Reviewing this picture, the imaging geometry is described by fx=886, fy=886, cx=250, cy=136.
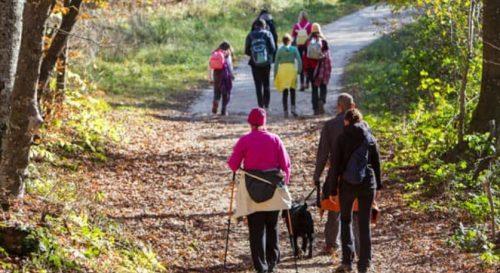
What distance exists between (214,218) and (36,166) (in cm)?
275

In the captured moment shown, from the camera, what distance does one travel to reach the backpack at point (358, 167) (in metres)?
9.20

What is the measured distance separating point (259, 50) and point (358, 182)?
10219mm

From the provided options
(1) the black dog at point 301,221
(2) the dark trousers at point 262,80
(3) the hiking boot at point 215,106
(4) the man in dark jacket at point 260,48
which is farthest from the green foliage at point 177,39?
(1) the black dog at point 301,221

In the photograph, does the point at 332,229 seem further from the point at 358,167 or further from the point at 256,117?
the point at 256,117

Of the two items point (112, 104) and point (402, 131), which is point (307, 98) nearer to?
point (112, 104)

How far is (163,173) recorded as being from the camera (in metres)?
15.0

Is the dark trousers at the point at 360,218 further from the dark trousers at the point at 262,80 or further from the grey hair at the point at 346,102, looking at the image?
the dark trousers at the point at 262,80

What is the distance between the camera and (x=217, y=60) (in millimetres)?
19797

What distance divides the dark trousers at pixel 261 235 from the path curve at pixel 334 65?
10135 mm

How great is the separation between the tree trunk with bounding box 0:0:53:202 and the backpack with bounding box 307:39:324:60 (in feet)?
33.3

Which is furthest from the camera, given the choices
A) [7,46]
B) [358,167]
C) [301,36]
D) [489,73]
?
[301,36]

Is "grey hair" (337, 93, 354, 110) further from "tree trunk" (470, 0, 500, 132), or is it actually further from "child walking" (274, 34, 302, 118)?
"child walking" (274, 34, 302, 118)

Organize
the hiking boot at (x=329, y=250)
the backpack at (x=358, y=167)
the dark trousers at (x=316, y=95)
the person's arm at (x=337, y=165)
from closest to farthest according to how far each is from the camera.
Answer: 1. the backpack at (x=358, y=167)
2. the person's arm at (x=337, y=165)
3. the hiking boot at (x=329, y=250)
4. the dark trousers at (x=316, y=95)

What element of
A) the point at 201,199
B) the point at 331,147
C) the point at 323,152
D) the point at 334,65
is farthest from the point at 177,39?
the point at 331,147
